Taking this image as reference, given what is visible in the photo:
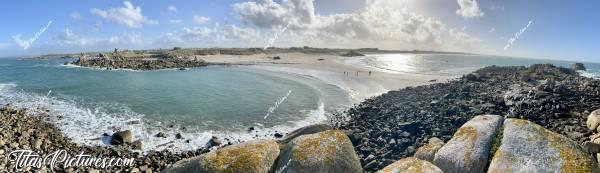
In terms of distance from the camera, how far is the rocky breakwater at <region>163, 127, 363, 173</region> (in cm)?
718

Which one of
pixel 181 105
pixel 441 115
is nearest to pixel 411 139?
pixel 441 115

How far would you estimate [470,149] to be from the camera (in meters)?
7.72

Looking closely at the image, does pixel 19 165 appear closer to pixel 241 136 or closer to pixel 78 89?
pixel 241 136

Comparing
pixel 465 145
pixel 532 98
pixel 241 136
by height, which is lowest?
pixel 241 136

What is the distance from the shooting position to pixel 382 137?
25234 mm

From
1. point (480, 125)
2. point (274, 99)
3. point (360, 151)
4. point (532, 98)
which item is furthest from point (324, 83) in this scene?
point (480, 125)

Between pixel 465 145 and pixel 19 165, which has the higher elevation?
pixel 465 145

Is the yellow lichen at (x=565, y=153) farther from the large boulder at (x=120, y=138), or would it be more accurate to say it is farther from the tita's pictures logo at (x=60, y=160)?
the large boulder at (x=120, y=138)

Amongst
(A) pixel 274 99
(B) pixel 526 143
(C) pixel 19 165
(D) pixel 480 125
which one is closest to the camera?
(B) pixel 526 143

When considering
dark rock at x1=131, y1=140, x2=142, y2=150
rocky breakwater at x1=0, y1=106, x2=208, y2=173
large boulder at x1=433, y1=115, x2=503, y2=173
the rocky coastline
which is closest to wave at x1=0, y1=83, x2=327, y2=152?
dark rock at x1=131, y1=140, x2=142, y2=150

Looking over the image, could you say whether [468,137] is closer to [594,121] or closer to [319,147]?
[319,147]

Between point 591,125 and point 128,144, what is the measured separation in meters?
26.6

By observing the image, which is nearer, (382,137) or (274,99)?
(382,137)

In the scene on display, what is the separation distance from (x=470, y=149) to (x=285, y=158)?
3666mm
